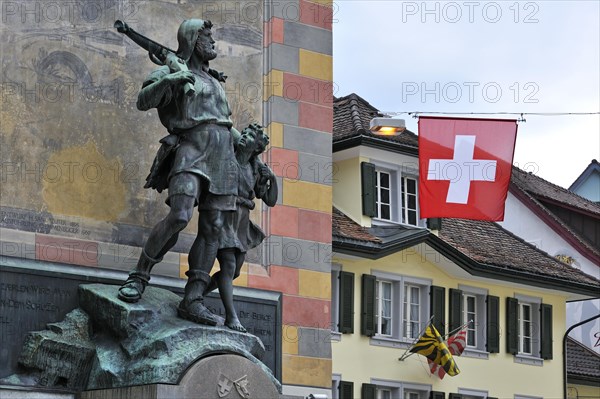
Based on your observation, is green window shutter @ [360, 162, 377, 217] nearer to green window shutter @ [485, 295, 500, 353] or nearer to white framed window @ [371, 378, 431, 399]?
white framed window @ [371, 378, 431, 399]

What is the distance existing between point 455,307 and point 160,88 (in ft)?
61.3

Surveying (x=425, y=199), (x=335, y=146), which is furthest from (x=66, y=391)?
(x=335, y=146)

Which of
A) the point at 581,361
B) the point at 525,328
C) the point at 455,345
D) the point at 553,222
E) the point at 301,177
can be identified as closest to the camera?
the point at 301,177

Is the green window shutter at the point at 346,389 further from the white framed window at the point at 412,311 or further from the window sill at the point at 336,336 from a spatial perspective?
the white framed window at the point at 412,311

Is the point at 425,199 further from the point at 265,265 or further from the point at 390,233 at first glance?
the point at 390,233

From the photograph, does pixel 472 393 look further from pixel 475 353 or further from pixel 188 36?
pixel 188 36

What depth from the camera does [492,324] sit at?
30.8 metres

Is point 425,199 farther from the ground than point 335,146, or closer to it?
closer to it

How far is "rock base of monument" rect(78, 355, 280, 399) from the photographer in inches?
453

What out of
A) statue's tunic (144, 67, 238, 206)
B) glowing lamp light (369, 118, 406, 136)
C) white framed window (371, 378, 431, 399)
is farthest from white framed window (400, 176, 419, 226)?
statue's tunic (144, 67, 238, 206)

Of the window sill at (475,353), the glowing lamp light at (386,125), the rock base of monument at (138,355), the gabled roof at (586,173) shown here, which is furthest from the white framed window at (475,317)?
the rock base of monument at (138,355)

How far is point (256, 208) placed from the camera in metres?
14.0

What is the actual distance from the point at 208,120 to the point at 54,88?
1337mm

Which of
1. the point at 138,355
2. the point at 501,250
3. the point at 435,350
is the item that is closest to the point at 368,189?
the point at 435,350
